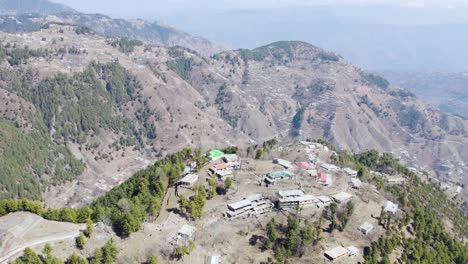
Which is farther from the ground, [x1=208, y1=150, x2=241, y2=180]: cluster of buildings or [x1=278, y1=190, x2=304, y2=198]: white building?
[x1=278, y1=190, x2=304, y2=198]: white building

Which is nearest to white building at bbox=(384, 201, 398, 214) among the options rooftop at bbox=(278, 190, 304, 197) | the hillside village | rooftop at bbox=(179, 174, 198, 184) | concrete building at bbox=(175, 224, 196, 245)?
the hillside village

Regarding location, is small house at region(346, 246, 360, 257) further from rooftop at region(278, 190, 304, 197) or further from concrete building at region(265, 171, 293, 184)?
concrete building at region(265, 171, 293, 184)

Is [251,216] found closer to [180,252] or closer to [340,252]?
[340,252]

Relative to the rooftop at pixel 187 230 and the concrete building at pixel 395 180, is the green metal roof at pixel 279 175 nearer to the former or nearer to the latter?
the rooftop at pixel 187 230

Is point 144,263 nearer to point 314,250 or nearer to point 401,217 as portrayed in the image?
point 314,250

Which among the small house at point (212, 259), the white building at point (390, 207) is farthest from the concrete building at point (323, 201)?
the small house at point (212, 259)

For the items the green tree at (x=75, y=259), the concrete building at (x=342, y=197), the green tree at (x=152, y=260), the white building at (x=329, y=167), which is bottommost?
the white building at (x=329, y=167)
